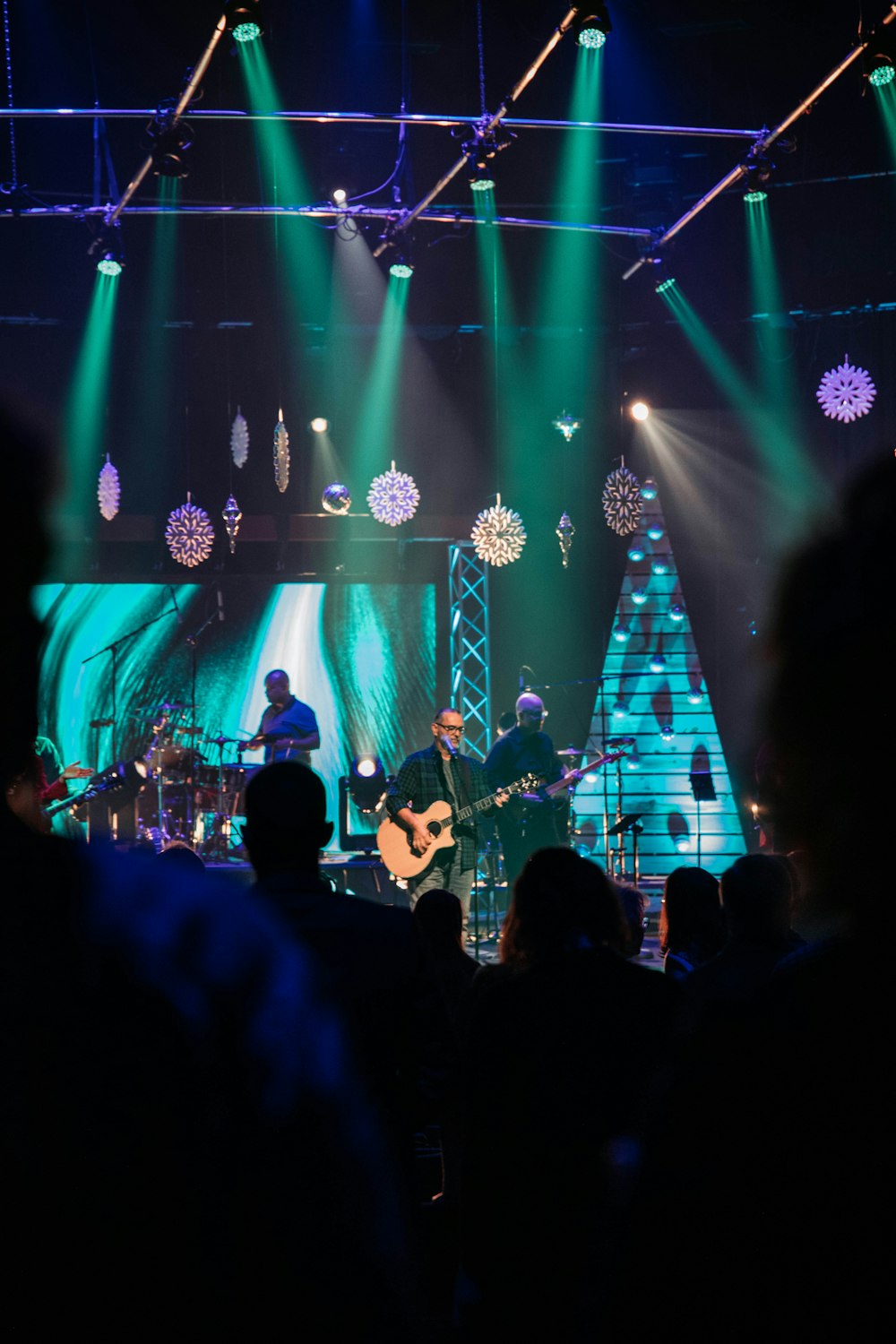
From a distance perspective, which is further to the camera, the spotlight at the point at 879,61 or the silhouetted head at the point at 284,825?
the spotlight at the point at 879,61

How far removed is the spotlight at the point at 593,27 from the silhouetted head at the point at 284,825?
6.40 m

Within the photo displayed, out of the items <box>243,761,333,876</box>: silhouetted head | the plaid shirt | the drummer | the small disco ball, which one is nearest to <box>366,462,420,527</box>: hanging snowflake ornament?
the small disco ball

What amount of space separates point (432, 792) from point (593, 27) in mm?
5393

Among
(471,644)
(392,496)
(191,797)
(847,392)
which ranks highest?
(847,392)

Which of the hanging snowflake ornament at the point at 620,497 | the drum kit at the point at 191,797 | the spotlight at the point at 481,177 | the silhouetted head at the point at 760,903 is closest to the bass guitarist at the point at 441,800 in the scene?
the drum kit at the point at 191,797

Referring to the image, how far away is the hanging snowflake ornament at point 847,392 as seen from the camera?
36.3ft

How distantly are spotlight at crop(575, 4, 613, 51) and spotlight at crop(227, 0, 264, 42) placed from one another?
6.18ft

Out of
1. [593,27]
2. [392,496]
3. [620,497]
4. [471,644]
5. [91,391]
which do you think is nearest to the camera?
[593,27]

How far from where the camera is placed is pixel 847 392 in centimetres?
1105

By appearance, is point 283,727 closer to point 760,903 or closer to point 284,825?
point 760,903

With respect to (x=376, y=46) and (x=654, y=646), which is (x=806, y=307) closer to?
(x=654, y=646)

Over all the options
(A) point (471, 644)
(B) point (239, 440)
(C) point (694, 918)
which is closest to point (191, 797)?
(B) point (239, 440)

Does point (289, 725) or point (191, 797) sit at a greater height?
point (289, 725)

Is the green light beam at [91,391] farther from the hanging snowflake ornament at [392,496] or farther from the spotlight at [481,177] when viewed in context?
the spotlight at [481,177]
